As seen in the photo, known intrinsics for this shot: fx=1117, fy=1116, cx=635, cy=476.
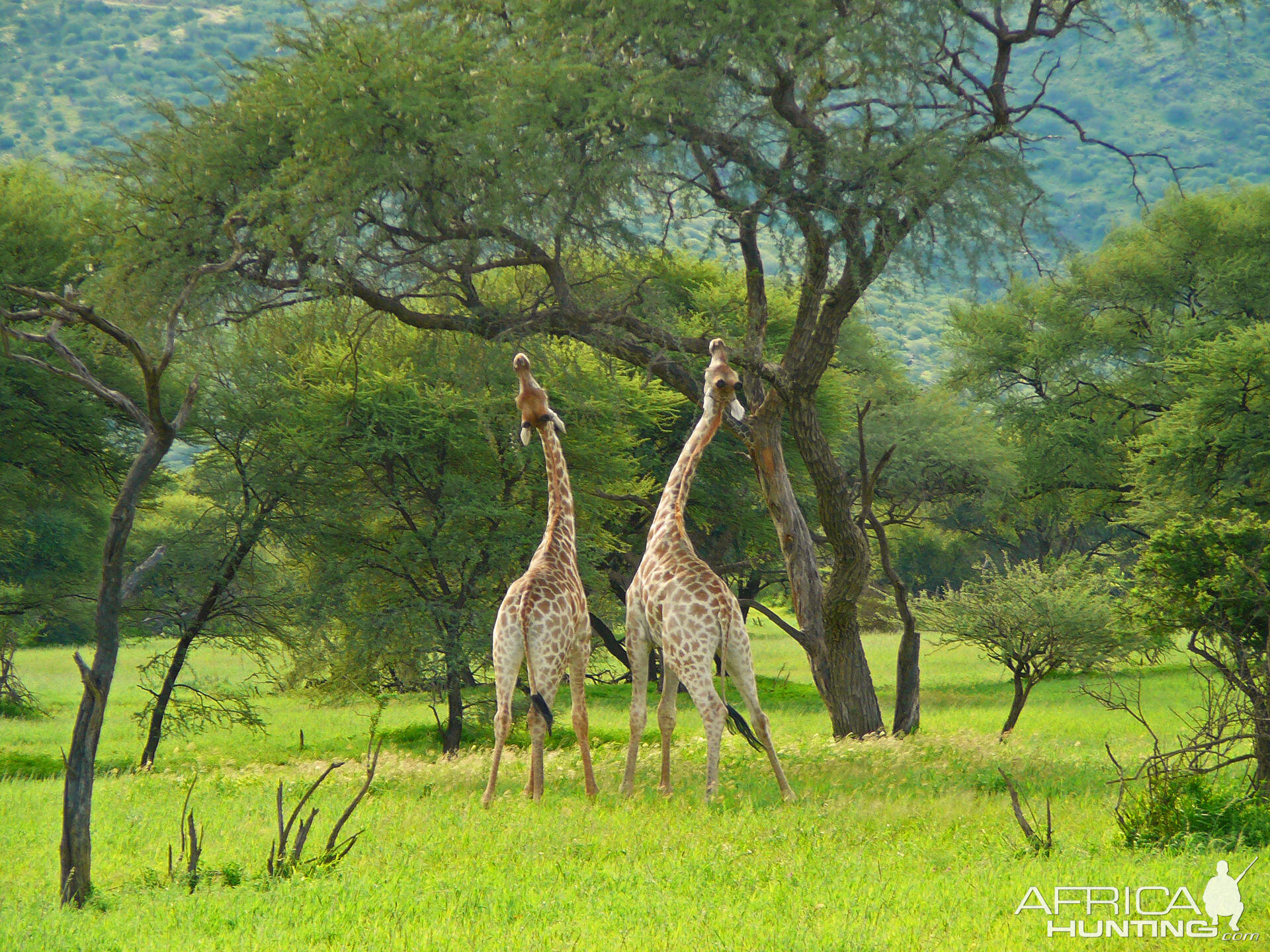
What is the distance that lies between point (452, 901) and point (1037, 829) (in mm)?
4412

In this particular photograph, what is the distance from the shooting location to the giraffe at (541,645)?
11086mm

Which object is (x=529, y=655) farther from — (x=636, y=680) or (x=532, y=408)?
(x=532, y=408)

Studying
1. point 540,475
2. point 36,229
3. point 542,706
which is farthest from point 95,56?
point 542,706

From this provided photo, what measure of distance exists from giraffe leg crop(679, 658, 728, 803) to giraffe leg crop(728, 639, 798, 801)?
280 mm

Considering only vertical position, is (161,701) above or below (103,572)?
below

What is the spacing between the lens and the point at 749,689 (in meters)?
11.0

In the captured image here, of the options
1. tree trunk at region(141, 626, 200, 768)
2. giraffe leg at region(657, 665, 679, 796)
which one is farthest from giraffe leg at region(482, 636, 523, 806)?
tree trunk at region(141, 626, 200, 768)

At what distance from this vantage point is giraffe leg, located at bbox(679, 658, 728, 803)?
10703 mm

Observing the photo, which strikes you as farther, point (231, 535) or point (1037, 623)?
point (1037, 623)

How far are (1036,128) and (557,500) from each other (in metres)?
115

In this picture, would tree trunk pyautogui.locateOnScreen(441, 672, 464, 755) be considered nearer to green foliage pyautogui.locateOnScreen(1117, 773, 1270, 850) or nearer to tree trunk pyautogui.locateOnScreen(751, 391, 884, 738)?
tree trunk pyautogui.locateOnScreen(751, 391, 884, 738)

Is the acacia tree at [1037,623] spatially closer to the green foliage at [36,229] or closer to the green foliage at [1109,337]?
the green foliage at [1109,337]

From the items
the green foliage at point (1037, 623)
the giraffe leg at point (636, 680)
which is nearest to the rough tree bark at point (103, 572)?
the giraffe leg at point (636, 680)

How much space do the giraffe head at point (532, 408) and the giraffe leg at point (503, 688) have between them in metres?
Result: 2.63
